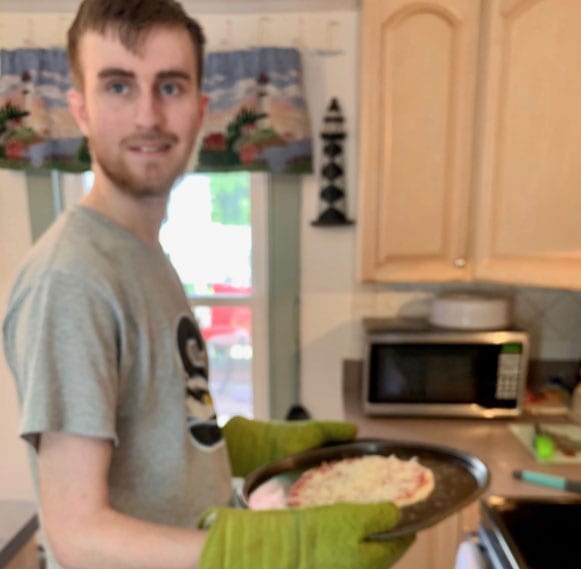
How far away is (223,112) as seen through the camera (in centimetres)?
184

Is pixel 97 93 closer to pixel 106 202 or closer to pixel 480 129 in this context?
pixel 106 202

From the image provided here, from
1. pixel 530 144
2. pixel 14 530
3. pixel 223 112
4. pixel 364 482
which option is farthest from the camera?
pixel 223 112

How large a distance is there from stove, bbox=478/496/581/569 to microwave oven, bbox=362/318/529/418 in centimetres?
51

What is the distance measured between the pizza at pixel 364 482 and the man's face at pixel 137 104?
651 millimetres

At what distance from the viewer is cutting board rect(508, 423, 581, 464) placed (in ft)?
Result: 5.02

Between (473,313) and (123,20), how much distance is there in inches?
53.8

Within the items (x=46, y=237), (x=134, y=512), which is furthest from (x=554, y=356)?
(x=46, y=237)

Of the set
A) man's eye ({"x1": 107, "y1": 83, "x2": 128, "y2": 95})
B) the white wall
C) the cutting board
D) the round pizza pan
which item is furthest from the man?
the white wall

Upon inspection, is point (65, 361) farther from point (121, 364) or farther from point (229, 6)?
point (229, 6)

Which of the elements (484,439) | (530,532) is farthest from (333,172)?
(530,532)

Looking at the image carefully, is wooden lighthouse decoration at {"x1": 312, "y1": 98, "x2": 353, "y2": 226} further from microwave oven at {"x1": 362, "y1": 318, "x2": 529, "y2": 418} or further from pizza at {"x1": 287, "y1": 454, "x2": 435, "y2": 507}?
pizza at {"x1": 287, "y1": 454, "x2": 435, "y2": 507}

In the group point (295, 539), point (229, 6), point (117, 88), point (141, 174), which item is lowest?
point (295, 539)

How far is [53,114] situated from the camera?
1876mm

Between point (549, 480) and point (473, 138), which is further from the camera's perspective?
point (473, 138)
